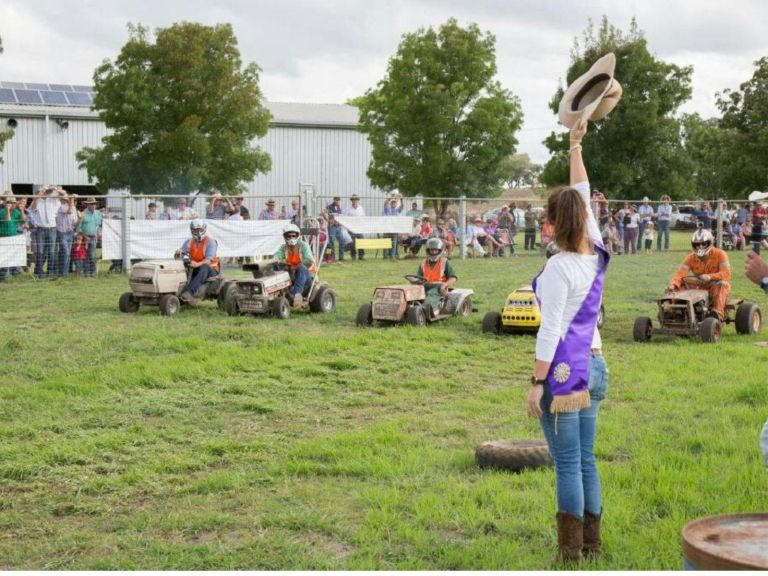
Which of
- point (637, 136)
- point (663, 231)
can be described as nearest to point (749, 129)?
point (637, 136)

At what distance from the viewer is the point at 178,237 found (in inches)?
903

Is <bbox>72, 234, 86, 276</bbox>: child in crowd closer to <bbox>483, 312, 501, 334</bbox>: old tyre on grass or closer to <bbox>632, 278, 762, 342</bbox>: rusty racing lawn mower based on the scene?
<bbox>483, 312, 501, 334</bbox>: old tyre on grass

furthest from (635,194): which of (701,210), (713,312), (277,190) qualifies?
(713,312)

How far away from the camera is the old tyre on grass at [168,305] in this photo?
15.5 m

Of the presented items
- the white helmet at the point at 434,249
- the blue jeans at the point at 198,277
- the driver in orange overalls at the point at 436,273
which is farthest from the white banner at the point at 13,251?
the white helmet at the point at 434,249

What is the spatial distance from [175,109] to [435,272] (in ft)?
64.6

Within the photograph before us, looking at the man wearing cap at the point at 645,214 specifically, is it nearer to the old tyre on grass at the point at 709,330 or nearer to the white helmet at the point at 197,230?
the white helmet at the point at 197,230

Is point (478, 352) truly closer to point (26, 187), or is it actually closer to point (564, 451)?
point (564, 451)

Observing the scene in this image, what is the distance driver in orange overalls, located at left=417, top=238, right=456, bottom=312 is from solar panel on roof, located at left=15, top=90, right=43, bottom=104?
31829mm

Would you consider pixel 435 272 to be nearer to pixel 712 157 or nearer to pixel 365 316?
pixel 365 316

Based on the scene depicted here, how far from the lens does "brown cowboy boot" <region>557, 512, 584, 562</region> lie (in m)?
4.91

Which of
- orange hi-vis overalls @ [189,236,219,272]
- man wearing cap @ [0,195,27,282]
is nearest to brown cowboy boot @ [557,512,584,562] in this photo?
orange hi-vis overalls @ [189,236,219,272]

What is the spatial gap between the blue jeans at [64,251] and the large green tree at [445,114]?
56.4 feet

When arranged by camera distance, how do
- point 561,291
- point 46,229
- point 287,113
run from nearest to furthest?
point 561,291 → point 46,229 → point 287,113
